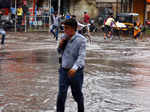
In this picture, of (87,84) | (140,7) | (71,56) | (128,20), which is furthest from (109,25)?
(71,56)

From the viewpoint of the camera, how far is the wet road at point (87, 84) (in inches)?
314

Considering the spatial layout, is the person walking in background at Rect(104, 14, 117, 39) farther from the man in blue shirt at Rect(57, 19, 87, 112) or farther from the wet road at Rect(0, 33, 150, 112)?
the man in blue shirt at Rect(57, 19, 87, 112)

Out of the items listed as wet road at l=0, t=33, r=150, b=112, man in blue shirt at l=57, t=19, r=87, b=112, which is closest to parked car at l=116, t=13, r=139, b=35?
wet road at l=0, t=33, r=150, b=112

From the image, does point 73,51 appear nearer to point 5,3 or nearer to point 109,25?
point 109,25

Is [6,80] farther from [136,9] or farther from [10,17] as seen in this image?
[136,9]

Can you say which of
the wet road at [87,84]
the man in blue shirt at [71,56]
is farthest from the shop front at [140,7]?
the man in blue shirt at [71,56]

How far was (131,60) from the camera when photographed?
16000 millimetres

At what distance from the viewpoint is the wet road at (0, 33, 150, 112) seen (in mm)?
7965

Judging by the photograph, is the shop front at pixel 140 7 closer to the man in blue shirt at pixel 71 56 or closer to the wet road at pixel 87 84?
the wet road at pixel 87 84

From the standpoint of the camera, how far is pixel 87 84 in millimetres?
10375

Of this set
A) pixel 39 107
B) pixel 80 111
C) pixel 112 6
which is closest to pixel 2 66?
pixel 39 107

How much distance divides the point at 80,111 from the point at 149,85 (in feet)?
12.9

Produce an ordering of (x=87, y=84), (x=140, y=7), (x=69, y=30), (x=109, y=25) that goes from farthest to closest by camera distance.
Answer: (x=140, y=7), (x=109, y=25), (x=87, y=84), (x=69, y=30)


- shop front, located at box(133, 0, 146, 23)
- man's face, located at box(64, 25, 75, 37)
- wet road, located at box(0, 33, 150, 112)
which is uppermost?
man's face, located at box(64, 25, 75, 37)
